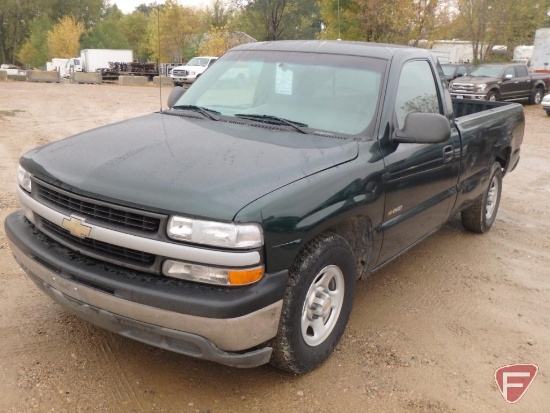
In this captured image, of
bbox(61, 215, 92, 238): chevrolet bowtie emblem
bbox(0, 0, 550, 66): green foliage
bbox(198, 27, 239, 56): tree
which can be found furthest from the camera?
bbox(198, 27, 239, 56): tree

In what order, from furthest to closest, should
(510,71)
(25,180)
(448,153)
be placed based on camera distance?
(510,71), (448,153), (25,180)

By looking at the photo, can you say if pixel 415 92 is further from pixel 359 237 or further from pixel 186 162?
pixel 186 162

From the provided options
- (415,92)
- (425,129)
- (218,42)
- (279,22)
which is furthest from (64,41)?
(425,129)

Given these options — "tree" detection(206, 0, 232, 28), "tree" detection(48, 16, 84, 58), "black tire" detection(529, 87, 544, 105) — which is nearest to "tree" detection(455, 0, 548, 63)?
"black tire" detection(529, 87, 544, 105)

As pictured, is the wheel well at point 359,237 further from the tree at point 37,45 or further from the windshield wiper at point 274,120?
the tree at point 37,45

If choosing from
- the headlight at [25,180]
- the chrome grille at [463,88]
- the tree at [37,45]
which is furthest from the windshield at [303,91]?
the tree at [37,45]

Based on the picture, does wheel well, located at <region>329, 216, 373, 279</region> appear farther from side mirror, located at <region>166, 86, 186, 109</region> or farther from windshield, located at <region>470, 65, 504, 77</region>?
windshield, located at <region>470, 65, 504, 77</region>

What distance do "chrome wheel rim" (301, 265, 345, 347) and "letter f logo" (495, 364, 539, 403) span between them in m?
1.04

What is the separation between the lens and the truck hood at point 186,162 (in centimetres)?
260

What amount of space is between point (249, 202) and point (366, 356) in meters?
1.43

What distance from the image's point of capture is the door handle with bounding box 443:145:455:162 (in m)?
4.24

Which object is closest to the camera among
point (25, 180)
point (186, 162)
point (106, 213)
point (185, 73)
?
point (106, 213)

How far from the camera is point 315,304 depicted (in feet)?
10.1

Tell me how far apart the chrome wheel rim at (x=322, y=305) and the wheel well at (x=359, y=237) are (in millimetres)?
253
